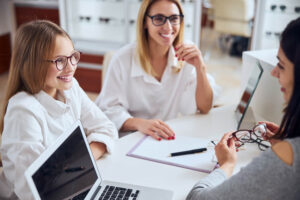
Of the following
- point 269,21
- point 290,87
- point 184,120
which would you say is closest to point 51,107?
point 184,120

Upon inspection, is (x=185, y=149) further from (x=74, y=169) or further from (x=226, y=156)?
(x=74, y=169)

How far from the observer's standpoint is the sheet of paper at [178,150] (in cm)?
122

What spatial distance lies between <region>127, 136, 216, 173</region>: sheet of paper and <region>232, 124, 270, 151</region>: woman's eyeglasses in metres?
0.12

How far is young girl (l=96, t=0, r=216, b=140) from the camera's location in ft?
5.58

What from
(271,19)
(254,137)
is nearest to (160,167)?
(254,137)

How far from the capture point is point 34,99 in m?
1.14

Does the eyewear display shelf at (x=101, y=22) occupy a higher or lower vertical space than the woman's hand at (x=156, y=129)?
higher

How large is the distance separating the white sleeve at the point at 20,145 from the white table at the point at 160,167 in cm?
26

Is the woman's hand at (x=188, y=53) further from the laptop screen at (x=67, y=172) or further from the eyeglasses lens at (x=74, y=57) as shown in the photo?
the laptop screen at (x=67, y=172)

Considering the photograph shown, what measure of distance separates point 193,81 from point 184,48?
0.24 m

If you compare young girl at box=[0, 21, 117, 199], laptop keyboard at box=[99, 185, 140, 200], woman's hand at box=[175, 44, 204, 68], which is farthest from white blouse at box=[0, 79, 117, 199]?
woman's hand at box=[175, 44, 204, 68]

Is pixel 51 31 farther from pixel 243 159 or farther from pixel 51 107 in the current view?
pixel 243 159

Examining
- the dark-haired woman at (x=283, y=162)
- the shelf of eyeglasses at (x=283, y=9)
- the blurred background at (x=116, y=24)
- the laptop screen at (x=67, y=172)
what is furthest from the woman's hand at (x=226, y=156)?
the shelf of eyeglasses at (x=283, y=9)

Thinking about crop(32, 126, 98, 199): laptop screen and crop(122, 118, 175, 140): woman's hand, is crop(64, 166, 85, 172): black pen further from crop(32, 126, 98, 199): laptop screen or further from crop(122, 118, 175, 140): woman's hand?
crop(122, 118, 175, 140): woman's hand
